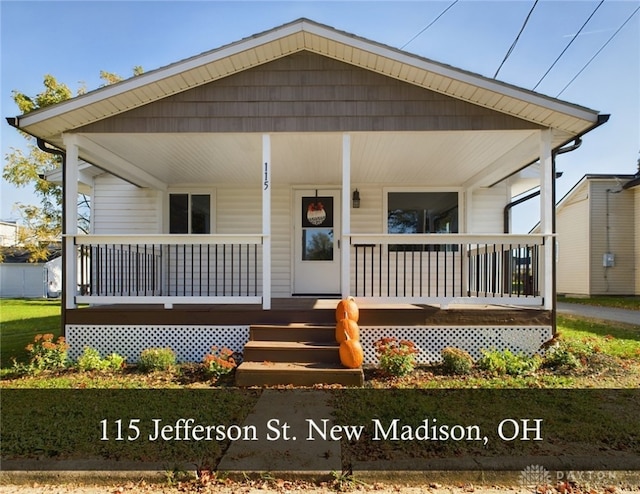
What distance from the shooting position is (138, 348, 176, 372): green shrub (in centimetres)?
478

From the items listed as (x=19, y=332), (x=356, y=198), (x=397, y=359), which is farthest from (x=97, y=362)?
(x=356, y=198)

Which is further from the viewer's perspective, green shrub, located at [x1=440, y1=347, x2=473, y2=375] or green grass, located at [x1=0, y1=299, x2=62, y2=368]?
green grass, located at [x1=0, y1=299, x2=62, y2=368]

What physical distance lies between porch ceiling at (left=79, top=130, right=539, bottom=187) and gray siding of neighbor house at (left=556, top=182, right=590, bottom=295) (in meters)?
11.5

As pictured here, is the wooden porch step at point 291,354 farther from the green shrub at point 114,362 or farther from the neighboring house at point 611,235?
the neighboring house at point 611,235

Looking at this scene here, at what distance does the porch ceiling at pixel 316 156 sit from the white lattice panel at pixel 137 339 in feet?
8.47

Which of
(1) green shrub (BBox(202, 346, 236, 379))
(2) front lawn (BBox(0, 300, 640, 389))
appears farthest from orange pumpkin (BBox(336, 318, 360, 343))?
(1) green shrub (BBox(202, 346, 236, 379))

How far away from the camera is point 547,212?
209 inches

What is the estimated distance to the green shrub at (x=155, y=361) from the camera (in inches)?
188

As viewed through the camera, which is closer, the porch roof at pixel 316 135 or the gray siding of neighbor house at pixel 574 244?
the porch roof at pixel 316 135

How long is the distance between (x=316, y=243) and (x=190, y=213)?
105 inches

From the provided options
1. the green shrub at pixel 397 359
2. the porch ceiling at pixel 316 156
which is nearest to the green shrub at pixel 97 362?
the porch ceiling at pixel 316 156

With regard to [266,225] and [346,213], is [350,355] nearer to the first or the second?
[346,213]

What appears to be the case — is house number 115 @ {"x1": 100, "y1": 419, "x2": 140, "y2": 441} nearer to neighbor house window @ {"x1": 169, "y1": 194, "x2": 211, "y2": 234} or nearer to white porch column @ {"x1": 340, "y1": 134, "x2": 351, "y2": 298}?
white porch column @ {"x1": 340, "y1": 134, "x2": 351, "y2": 298}

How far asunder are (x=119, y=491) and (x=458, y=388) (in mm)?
3176
